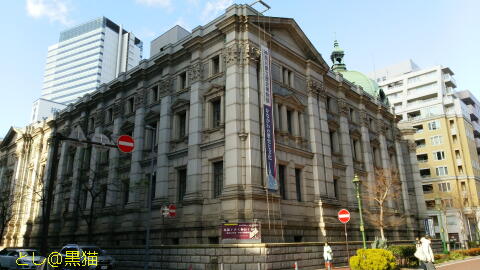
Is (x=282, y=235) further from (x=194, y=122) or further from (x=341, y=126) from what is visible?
(x=341, y=126)

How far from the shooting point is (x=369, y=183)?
38969 millimetres

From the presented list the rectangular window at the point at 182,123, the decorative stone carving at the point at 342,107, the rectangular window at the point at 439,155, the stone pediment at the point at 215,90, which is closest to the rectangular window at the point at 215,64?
the stone pediment at the point at 215,90

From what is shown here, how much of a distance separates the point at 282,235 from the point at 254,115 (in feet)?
27.8

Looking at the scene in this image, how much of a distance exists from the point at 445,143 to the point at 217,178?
63666mm

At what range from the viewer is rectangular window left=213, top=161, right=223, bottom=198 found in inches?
1029

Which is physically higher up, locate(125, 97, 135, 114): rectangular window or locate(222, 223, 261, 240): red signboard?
locate(125, 97, 135, 114): rectangular window

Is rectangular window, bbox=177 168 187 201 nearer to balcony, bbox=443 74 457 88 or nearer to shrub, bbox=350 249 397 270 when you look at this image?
shrub, bbox=350 249 397 270

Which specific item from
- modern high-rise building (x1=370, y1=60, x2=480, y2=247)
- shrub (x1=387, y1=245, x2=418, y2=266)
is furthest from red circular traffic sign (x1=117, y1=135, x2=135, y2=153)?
modern high-rise building (x1=370, y1=60, x2=480, y2=247)

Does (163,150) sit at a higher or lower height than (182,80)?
lower

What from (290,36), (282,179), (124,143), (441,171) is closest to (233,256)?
(124,143)

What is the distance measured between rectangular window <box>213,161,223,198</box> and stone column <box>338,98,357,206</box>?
14.8 meters

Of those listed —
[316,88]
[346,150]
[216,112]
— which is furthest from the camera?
[346,150]

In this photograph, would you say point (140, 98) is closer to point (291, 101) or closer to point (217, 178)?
point (217, 178)

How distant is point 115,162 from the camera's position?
36.1 meters
